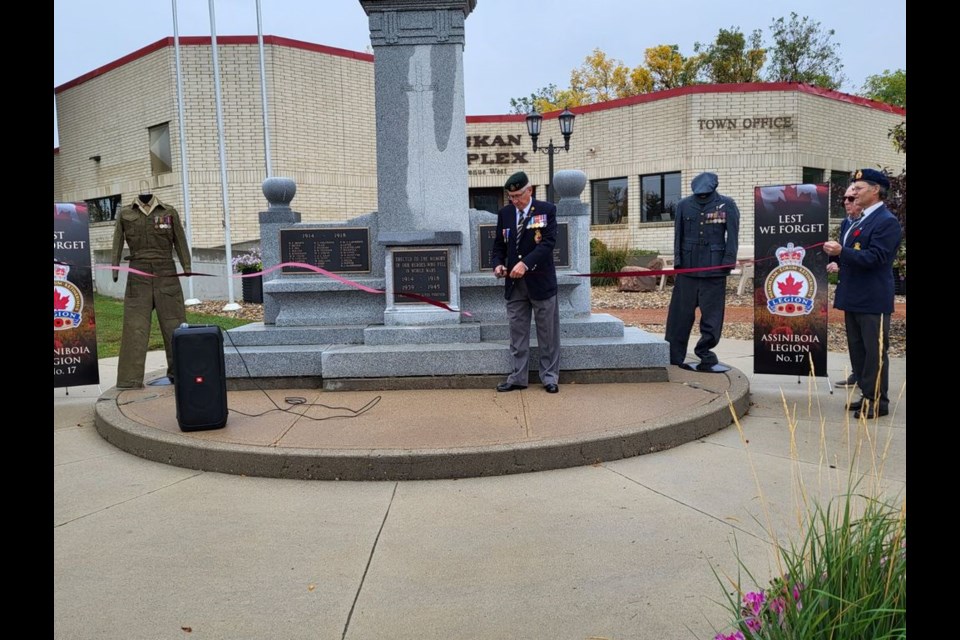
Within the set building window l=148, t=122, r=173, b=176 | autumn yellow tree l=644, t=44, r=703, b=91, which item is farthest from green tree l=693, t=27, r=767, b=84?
building window l=148, t=122, r=173, b=176

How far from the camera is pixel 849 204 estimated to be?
627 centimetres

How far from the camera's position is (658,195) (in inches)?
958

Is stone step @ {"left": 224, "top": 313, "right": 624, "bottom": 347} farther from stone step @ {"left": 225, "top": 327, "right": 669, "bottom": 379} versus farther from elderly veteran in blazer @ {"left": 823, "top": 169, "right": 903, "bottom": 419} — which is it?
elderly veteran in blazer @ {"left": 823, "top": 169, "right": 903, "bottom": 419}

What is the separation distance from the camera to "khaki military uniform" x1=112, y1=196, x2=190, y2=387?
25.5 feet

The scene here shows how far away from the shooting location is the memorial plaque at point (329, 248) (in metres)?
8.24

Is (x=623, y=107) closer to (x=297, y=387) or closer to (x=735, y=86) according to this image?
(x=735, y=86)

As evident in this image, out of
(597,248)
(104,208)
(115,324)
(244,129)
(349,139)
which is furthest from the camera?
(104,208)

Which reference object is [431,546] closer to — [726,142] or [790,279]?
[790,279]

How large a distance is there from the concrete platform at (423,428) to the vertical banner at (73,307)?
0.77 metres

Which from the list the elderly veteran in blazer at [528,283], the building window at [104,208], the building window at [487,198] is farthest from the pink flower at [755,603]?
the building window at [104,208]

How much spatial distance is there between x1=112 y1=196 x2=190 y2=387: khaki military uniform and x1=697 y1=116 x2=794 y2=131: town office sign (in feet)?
63.1

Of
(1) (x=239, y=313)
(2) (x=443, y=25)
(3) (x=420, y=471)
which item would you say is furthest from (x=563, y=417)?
(1) (x=239, y=313)

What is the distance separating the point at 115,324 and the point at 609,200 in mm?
16825

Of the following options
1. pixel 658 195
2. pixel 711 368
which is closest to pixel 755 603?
pixel 711 368
